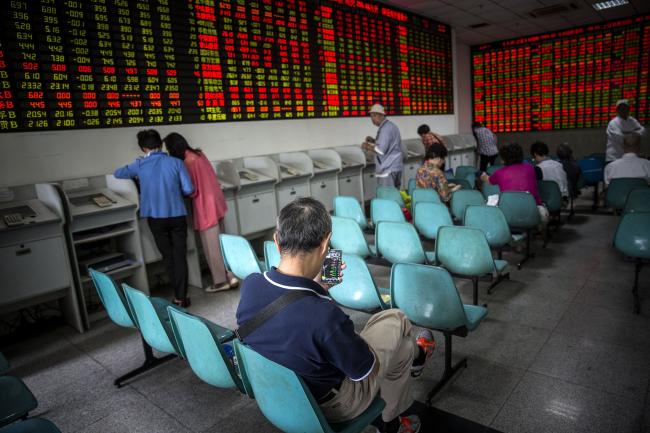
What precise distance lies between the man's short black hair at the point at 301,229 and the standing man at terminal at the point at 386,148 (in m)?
4.25

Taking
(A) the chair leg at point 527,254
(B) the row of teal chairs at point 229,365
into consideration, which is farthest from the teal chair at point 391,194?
(B) the row of teal chairs at point 229,365

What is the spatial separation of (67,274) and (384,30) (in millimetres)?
5994

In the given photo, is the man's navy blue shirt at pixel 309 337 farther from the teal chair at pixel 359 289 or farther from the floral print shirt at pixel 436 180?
the floral print shirt at pixel 436 180

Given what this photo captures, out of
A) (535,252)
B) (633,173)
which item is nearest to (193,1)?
(535,252)

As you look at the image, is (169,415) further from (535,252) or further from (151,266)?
(535,252)

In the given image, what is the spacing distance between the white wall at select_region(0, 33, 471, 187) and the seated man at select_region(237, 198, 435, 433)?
3226mm

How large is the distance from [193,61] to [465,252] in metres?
3.49

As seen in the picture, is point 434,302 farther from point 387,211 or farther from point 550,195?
point 550,195

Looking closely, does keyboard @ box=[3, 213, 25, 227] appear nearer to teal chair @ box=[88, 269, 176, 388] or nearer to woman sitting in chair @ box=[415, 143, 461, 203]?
teal chair @ box=[88, 269, 176, 388]

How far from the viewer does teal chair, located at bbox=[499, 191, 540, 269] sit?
3.95m

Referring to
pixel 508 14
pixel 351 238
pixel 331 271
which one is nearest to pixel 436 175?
pixel 351 238

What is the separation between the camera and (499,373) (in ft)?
7.84

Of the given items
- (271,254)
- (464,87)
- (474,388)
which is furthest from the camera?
(464,87)

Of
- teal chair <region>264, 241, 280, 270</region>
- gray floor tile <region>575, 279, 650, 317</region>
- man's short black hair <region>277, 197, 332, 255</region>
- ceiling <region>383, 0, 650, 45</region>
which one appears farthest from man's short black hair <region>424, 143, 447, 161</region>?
ceiling <region>383, 0, 650, 45</region>
